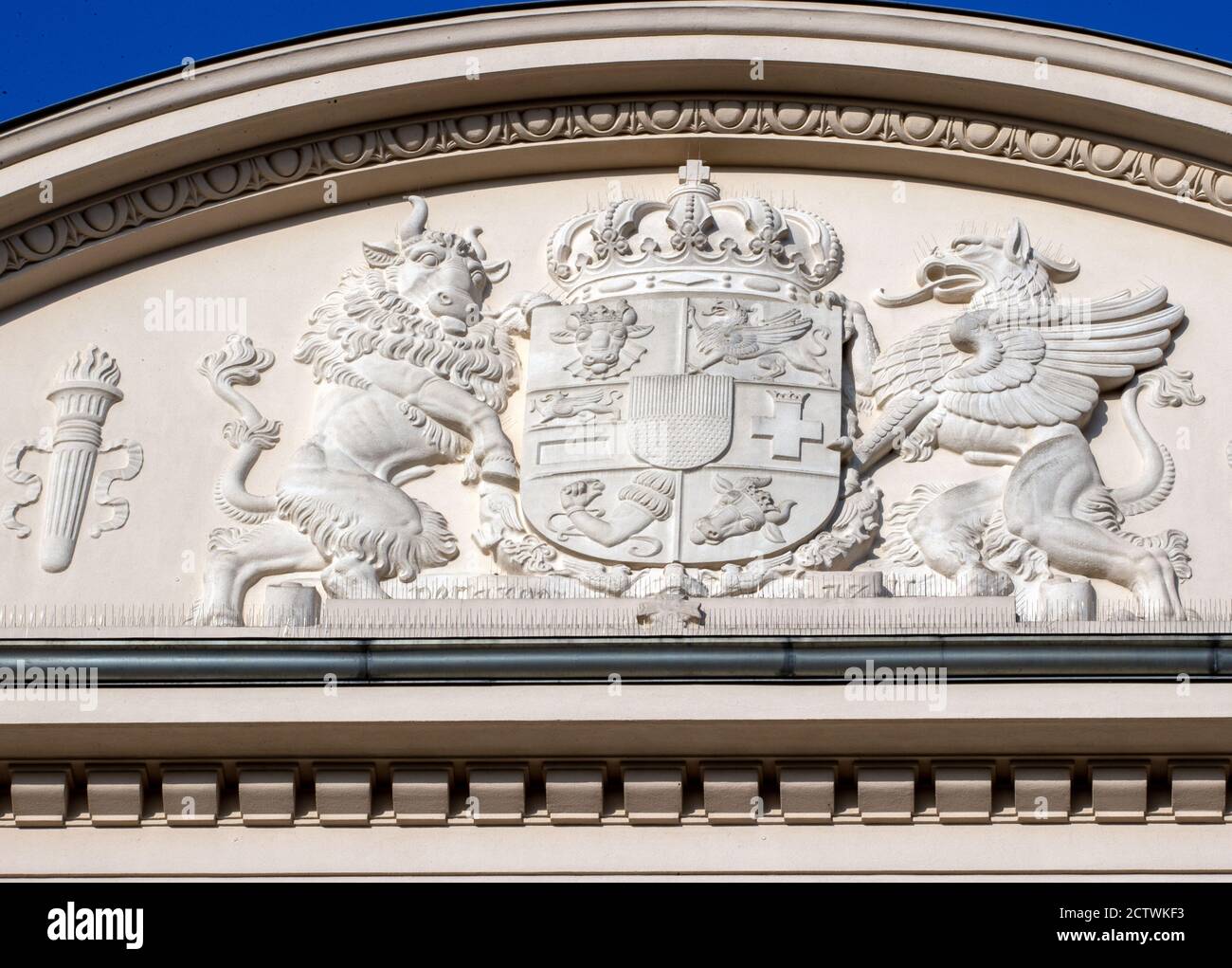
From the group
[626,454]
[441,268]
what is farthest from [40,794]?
[441,268]

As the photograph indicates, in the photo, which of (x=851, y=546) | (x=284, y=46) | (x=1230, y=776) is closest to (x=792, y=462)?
(x=851, y=546)

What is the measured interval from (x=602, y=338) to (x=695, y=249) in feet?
2.08

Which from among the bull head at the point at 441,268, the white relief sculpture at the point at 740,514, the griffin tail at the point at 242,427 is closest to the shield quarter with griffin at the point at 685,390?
the white relief sculpture at the point at 740,514

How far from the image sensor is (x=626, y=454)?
36.0 ft

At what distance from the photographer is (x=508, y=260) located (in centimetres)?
1190

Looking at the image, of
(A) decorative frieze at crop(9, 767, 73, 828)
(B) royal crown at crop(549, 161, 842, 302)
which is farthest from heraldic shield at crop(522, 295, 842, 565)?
(A) decorative frieze at crop(9, 767, 73, 828)

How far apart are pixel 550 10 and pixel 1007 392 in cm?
261

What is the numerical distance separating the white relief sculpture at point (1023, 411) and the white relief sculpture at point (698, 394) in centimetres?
25

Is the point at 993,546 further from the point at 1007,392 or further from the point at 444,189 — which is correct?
the point at 444,189

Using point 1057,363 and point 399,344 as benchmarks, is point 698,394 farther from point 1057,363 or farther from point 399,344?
point 1057,363

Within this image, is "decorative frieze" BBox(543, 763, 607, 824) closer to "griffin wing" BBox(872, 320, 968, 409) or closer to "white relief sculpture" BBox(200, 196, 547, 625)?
"white relief sculpture" BBox(200, 196, 547, 625)

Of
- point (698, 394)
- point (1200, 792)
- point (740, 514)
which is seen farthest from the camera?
point (698, 394)

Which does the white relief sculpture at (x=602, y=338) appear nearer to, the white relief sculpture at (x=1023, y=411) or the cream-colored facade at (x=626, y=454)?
→ the cream-colored facade at (x=626, y=454)

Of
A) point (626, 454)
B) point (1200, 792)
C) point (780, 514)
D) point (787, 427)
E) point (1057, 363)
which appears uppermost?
point (1057, 363)
